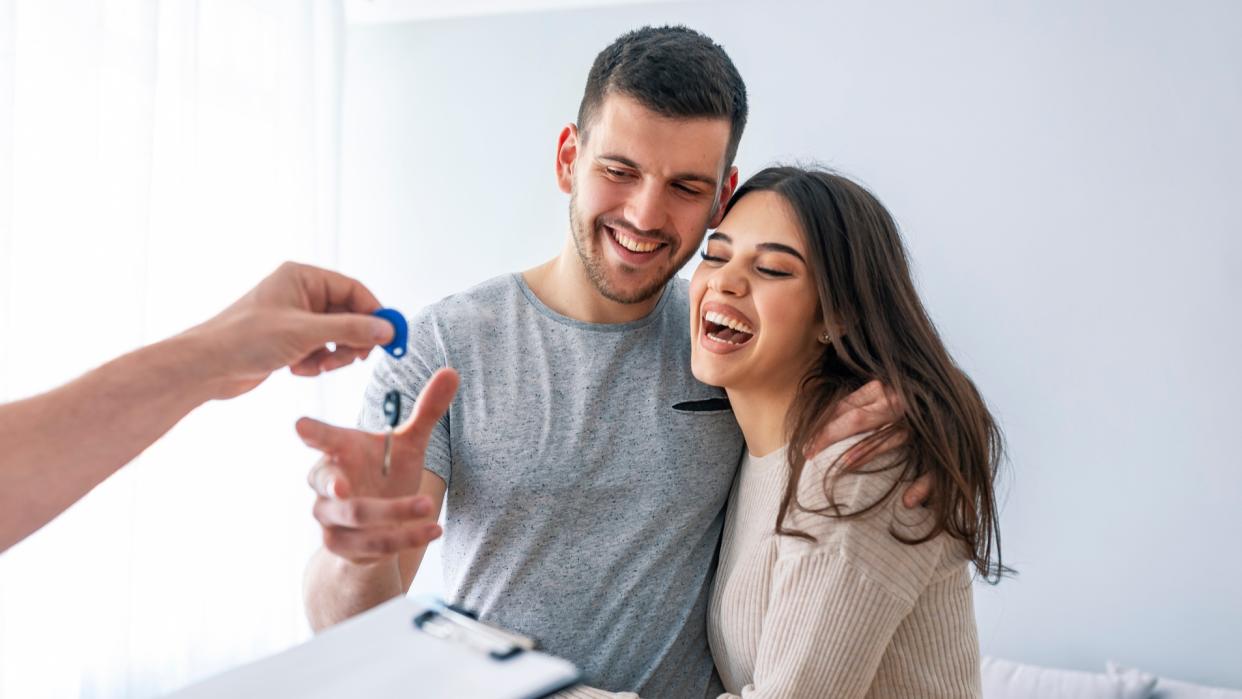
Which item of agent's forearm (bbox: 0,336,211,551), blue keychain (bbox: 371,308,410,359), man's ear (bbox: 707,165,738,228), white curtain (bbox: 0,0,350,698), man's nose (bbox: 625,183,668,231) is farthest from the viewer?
white curtain (bbox: 0,0,350,698)

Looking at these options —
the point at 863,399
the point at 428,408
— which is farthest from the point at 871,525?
the point at 428,408

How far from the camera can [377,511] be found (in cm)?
85

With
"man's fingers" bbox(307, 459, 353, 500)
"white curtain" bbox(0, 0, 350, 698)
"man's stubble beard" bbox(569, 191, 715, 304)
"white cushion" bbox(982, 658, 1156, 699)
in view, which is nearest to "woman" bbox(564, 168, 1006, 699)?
"man's stubble beard" bbox(569, 191, 715, 304)

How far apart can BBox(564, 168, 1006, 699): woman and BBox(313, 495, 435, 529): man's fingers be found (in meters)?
0.43

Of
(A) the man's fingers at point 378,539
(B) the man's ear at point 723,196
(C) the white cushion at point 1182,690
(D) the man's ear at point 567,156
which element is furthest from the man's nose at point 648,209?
(C) the white cushion at point 1182,690

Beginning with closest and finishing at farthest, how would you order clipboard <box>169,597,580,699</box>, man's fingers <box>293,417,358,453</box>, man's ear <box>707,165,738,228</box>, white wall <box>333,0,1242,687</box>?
clipboard <box>169,597,580,699</box>
man's fingers <box>293,417,358,453</box>
man's ear <box>707,165,738,228</box>
white wall <box>333,0,1242,687</box>

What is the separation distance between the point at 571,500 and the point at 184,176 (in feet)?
4.97

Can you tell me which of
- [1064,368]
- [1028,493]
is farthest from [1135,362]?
[1028,493]

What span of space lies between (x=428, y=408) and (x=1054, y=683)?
6.48 ft

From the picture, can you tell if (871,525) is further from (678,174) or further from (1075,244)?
(1075,244)

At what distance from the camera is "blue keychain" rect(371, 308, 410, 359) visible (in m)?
1.04

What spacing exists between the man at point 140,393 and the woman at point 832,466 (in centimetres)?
54

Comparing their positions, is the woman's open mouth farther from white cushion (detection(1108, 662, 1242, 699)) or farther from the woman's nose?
white cushion (detection(1108, 662, 1242, 699))

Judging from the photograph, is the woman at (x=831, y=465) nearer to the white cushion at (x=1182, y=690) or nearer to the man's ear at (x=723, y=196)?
the man's ear at (x=723, y=196)
